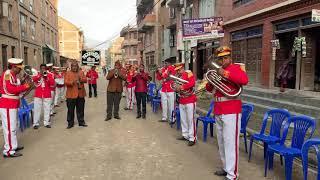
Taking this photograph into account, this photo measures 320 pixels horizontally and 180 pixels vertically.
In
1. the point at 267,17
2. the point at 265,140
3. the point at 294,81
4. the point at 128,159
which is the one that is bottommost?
the point at 128,159

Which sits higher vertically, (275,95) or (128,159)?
(275,95)

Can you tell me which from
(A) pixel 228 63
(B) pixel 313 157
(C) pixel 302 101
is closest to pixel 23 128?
(A) pixel 228 63

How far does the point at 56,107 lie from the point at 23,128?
18.9 ft

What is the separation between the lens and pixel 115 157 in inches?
278

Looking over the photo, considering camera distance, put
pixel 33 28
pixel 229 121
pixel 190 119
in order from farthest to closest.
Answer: pixel 33 28 < pixel 190 119 < pixel 229 121

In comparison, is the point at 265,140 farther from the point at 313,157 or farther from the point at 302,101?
the point at 302,101

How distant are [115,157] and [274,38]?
9.44 m

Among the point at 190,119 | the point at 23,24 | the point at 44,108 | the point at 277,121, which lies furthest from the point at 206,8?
the point at 277,121

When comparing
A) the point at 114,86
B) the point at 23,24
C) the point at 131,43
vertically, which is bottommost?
the point at 114,86

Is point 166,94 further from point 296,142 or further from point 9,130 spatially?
point 296,142

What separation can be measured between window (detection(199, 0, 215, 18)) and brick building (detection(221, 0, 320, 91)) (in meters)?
2.77

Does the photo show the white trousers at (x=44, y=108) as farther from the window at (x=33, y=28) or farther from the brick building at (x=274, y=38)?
the window at (x=33, y=28)

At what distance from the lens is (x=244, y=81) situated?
546 cm

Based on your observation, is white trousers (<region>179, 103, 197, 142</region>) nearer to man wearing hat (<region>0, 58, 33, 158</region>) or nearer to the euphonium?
the euphonium
